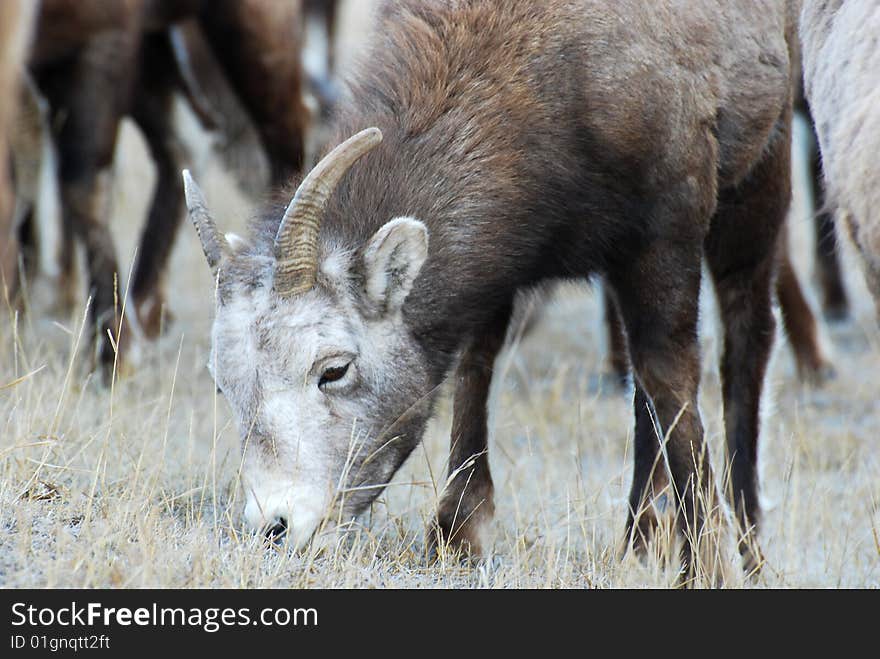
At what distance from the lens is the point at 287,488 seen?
458 cm

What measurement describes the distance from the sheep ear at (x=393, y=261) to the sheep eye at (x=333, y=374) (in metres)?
0.23

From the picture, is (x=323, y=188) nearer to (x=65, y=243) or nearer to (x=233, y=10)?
(x=233, y=10)

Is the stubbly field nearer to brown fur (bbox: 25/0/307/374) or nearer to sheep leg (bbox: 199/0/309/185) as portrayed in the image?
brown fur (bbox: 25/0/307/374)

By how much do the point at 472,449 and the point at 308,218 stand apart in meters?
1.64

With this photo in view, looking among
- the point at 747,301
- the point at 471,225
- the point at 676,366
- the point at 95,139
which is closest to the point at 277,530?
the point at 471,225

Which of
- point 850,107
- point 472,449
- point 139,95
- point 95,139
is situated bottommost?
point 472,449

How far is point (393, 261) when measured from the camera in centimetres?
471

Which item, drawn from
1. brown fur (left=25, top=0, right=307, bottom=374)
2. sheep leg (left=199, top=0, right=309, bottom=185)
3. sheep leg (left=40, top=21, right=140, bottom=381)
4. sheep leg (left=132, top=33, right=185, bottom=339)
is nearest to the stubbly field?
sheep leg (left=132, top=33, right=185, bottom=339)

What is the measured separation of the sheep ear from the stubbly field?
624 millimetres

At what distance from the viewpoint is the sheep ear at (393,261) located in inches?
183

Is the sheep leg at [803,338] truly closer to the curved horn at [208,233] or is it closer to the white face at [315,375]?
the white face at [315,375]

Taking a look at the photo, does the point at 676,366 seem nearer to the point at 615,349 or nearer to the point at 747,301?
the point at 747,301

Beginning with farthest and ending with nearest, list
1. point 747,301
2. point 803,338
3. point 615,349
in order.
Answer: point 803,338 → point 615,349 → point 747,301
